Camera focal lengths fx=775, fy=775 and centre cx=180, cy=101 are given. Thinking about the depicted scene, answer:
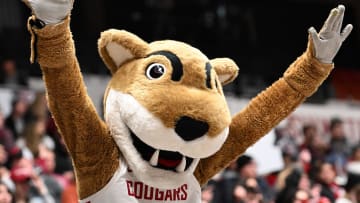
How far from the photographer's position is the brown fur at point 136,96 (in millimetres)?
1811

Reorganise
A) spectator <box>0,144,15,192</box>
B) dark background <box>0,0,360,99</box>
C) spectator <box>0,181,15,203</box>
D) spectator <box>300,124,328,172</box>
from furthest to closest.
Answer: dark background <box>0,0,360,99</box> → spectator <box>300,124,328,172</box> → spectator <box>0,144,15,192</box> → spectator <box>0,181,15,203</box>

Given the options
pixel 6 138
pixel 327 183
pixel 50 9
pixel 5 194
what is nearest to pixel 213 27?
pixel 327 183

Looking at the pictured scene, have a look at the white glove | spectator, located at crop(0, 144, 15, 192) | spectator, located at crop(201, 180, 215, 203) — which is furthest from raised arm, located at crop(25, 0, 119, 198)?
spectator, located at crop(201, 180, 215, 203)

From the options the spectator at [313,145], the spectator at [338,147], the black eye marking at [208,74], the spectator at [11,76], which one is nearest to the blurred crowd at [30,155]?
the spectator at [11,76]

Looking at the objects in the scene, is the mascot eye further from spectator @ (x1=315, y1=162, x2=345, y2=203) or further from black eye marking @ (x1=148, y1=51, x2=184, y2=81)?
spectator @ (x1=315, y1=162, x2=345, y2=203)

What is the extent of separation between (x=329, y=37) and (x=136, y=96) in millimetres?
565

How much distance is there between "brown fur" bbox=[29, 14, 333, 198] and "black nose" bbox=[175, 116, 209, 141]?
2cm

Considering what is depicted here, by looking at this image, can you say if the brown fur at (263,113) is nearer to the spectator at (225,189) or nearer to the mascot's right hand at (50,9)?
the mascot's right hand at (50,9)

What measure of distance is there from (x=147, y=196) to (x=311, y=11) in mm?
6924

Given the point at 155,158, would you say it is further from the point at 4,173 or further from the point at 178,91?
the point at 4,173

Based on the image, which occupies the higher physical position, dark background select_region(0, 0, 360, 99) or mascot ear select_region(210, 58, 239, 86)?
mascot ear select_region(210, 58, 239, 86)

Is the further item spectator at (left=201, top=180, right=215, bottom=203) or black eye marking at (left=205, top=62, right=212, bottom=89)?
spectator at (left=201, top=180, right=215, bottom=203)

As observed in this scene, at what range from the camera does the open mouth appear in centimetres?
192

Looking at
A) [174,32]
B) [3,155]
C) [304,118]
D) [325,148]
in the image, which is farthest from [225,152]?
[174,32]
